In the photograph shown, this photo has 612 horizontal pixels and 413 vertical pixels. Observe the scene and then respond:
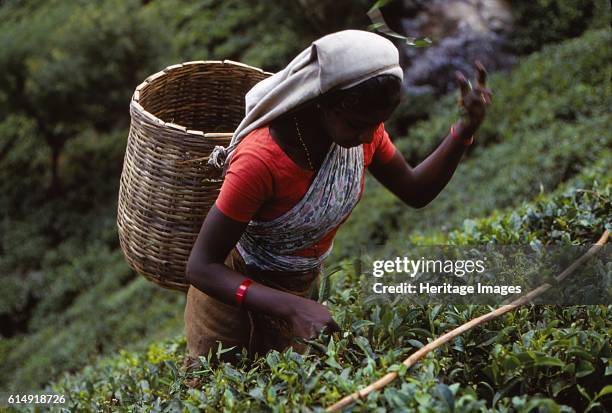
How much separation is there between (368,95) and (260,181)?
43cm

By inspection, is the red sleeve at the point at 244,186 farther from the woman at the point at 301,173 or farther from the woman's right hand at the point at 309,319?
the woman's right hand at the point at 309,319

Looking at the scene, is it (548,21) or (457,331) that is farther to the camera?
(548,21)

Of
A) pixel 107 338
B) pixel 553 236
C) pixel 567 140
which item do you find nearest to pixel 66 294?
pixel 107 338

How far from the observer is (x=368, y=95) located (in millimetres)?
1977

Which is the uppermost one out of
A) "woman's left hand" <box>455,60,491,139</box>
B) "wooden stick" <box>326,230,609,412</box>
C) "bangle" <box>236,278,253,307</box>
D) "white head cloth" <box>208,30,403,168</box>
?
"white head cloth" <box>208,30,403,168</box>

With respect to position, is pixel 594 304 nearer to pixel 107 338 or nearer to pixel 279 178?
pixel 279 178

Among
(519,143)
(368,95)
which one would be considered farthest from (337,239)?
(368,95)

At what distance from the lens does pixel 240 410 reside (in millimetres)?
1817

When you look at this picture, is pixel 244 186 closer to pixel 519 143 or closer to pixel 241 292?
pixel 241 292

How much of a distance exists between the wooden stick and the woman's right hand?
257 millimetres

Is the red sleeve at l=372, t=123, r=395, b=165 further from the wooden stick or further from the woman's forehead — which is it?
the wooden stick

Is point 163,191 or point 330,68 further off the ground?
point 330,68

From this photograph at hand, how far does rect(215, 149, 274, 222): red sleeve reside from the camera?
2084 mm

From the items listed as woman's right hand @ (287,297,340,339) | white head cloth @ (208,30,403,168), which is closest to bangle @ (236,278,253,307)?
woman's right hand @ (287,297,340,339)
